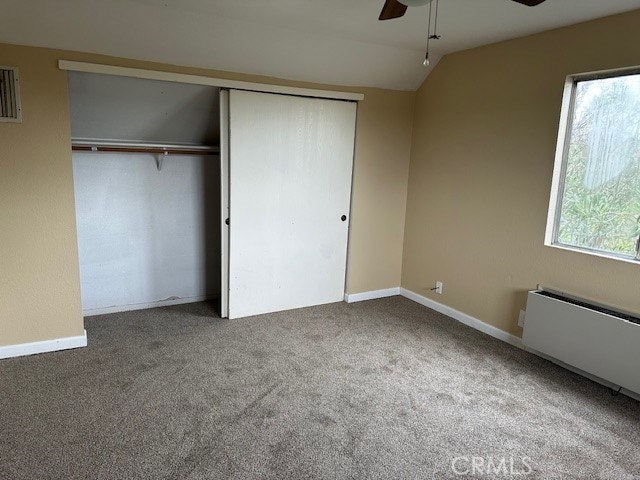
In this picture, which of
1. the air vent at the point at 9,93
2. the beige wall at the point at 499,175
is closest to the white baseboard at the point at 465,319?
the beige wall at the point at 499,175

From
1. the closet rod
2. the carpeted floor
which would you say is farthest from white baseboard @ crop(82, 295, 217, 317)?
the closet rod

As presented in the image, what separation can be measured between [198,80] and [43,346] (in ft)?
7.14

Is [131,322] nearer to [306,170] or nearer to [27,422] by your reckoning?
[27,422]

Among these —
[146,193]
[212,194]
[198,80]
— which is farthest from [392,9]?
[146,193]

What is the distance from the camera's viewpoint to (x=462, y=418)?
2.39 m

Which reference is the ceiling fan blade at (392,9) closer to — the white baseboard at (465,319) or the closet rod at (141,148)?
the closet rod at (141,148)

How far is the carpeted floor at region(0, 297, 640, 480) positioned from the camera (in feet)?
6.57

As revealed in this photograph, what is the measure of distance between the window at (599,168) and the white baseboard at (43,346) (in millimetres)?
3454

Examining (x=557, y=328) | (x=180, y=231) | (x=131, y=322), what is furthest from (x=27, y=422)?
(x=557, y=328)

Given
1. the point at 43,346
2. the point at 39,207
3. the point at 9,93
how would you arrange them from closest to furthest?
the point at 9,93
the point at 39,207
the point at 43,346

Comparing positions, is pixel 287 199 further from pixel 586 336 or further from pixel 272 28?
pixel 586 336

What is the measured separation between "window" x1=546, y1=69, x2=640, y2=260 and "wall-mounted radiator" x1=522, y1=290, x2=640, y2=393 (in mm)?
409

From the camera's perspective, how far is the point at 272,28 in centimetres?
300

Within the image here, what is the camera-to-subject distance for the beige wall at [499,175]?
9.09ft
